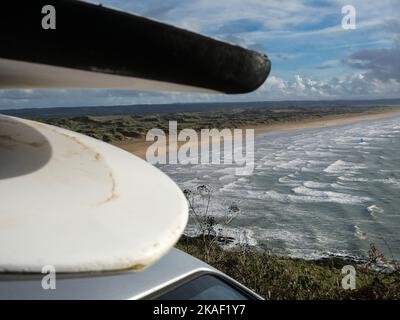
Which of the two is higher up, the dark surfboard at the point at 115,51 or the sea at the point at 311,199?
the dark surfboard at the point at 115,51

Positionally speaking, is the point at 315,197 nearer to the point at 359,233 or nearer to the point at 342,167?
the point at 359,233

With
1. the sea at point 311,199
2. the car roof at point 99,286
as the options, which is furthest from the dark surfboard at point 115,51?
the sea at point 311,199

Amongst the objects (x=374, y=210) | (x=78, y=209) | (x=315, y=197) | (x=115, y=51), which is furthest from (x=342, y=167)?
(x=115, y=51)

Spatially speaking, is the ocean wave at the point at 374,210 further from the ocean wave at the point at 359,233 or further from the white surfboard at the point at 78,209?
the white surfboard at the point at 78,209

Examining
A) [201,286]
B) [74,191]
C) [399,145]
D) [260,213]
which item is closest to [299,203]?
[260,213]
